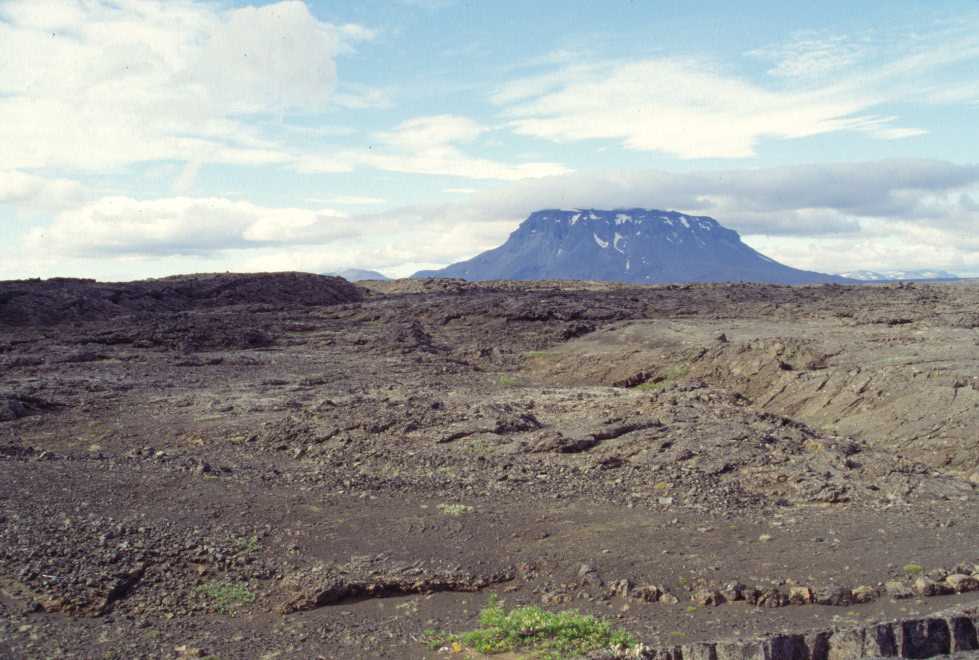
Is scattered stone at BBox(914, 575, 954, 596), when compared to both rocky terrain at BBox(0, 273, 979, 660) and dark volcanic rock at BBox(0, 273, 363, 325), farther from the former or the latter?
dark volcanic rock at BBox(0, 273, 363, 325)

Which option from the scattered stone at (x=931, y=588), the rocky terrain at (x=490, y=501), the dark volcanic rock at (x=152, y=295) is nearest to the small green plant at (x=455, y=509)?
the rocky terrain at (x=490, y=501)

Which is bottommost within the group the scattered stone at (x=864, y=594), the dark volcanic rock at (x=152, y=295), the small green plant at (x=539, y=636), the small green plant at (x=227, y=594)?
the scattered stone at (x=864, y=594)

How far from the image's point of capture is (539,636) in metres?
7.47

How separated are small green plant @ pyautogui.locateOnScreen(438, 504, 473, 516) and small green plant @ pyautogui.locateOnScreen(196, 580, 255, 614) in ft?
9.17

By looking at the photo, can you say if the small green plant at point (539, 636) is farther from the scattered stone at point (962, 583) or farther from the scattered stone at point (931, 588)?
the scattered stone at point (962, 583)

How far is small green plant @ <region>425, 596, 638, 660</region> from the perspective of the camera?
7.27m

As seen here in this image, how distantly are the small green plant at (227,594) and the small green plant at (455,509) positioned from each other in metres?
2.80

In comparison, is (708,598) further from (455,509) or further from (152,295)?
(152,295)

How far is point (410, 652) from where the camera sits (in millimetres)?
7434

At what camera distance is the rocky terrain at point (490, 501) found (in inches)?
315

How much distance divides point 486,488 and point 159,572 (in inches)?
178

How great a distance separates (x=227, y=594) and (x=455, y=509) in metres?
3.11

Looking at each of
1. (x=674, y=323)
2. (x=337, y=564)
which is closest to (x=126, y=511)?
(x=337, y=564)

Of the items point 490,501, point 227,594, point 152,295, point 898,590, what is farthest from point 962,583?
point 152,295
